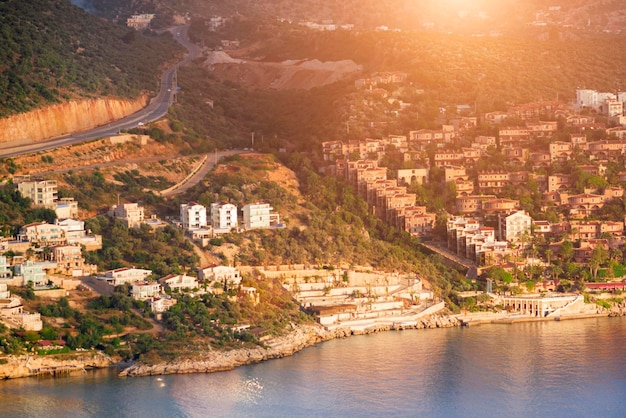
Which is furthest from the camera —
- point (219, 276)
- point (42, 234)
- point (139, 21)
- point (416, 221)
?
point (139, 21)

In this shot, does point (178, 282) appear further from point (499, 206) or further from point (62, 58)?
point (62, 58)

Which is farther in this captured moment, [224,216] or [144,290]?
[224,216]

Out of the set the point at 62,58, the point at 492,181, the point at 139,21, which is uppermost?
the point at 139,21

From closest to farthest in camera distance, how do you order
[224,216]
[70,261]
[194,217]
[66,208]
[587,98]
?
[70,261] < [66,208] < [194,217] < [224,216] < [587,98]

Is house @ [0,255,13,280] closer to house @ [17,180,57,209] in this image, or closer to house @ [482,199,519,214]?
house @ [17,180,57,209]

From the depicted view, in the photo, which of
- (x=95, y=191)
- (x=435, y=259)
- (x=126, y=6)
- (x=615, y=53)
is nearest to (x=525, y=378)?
(x=435, y=259)

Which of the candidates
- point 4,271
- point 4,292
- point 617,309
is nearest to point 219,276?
point 4,271

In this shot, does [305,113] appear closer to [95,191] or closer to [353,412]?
[95,191]

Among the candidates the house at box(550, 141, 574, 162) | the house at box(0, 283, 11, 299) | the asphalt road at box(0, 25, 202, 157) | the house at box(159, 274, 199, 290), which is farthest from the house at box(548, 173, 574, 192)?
the house at box(0, 283, 11, 299)
